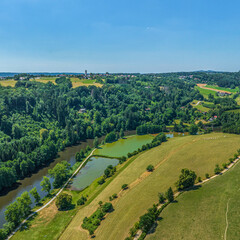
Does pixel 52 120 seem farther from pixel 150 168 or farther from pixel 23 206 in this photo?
pixel 150 168

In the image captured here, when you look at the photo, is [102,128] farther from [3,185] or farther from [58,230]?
[58,230]

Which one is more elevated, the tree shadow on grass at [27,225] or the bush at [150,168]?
the bush at [150,168]

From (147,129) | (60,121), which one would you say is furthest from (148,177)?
(60,121)

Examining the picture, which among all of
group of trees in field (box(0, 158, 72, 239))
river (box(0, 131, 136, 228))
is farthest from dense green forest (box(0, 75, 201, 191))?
group of trees in field (box(0, 158, 72, 239))

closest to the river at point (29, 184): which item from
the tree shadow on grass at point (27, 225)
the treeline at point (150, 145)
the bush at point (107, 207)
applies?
the tree shadow on grass at point (27, 225)

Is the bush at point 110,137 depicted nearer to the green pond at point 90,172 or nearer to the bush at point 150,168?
the green pond at point 90,172

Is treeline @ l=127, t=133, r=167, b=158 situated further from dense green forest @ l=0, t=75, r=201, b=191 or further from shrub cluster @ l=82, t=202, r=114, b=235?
shrub cluster @ l=82, t=202, r=114, b=235

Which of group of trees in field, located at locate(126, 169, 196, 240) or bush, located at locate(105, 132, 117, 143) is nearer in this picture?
group of trees in field, located at locate(126, 169, 196, 240)
